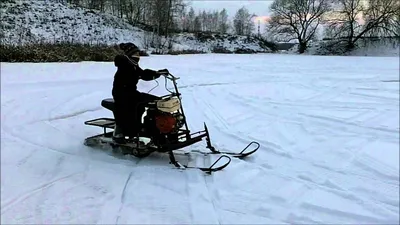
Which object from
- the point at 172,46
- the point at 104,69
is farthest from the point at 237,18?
the point at 104,69

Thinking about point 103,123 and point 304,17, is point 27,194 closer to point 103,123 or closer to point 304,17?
point 103,123

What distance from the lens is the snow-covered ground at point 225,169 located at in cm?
344

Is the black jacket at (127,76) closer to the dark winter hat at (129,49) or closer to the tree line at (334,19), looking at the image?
the dark winter hat at (129,49)

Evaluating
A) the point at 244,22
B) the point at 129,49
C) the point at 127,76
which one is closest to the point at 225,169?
the point at 127,76

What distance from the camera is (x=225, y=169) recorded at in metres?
4.52

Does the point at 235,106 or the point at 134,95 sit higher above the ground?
the point at 134,95

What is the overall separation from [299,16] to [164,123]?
4596 cm

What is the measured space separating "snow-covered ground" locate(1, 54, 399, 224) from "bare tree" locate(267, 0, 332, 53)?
40.4 meters

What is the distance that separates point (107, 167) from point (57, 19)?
36660mm

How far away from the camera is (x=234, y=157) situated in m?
4.95

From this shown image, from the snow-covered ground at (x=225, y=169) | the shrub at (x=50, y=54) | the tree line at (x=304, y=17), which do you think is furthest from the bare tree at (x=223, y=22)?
the snow-covered ground at (x=225, y=169)

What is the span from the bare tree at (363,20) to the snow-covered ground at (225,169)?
116 ft

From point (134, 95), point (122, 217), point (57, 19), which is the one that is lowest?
point (122, 217)

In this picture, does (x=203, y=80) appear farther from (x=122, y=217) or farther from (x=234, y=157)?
(x=122, y=217)
